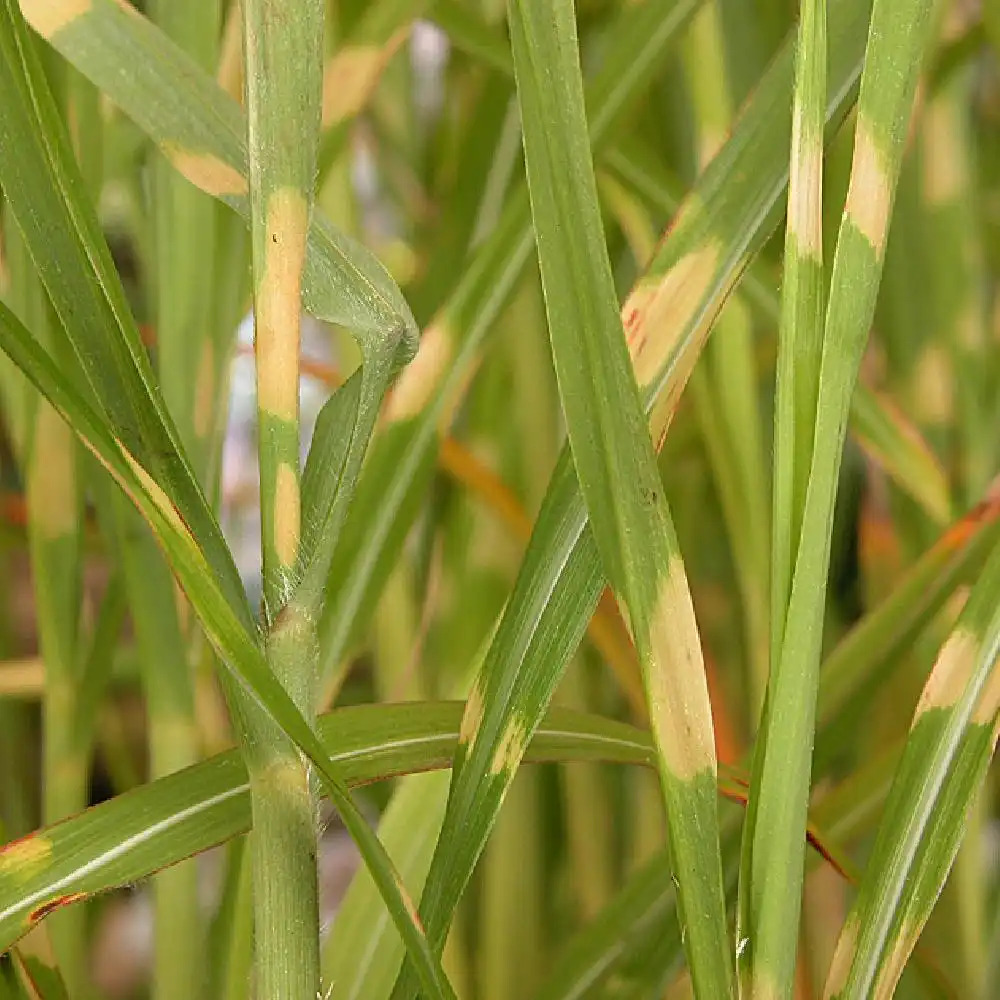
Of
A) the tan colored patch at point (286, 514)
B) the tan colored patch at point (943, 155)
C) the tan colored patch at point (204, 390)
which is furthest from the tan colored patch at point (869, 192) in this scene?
the tan colored patch at point (943, 155)

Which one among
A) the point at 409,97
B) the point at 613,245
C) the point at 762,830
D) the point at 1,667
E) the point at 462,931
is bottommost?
the point at 762,830

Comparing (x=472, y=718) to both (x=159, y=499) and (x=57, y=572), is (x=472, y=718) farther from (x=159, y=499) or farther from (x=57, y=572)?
(x=57, y=572)

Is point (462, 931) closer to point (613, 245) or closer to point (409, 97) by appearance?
point (613, 245)

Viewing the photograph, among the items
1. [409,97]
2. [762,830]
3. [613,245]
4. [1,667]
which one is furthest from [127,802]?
[409,97]

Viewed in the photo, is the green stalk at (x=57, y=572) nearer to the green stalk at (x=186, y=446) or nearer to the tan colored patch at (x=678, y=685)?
the green stalk at (x=186, y=446)

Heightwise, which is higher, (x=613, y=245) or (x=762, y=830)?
(x=613, y=245)

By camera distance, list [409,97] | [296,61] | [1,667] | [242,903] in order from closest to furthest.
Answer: [296,61] → [242,903] → [1,667] → [409,97]

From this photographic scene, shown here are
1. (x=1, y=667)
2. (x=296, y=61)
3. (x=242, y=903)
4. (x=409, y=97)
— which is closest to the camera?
(x=296, y=61)
